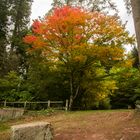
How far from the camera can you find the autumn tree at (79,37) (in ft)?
74.0

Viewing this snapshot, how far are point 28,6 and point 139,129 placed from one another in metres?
34.3

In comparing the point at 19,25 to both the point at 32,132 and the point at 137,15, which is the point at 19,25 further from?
the point at 137,15

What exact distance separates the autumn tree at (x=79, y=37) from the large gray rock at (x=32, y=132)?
13.1 m

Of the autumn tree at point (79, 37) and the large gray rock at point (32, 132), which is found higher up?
the autumn tree at point (79, 37)

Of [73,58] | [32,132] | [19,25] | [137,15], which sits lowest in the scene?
[32,132]

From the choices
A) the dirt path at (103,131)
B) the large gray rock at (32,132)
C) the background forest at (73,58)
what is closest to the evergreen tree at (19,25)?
the background forest at (73,58)

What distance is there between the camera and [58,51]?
76.4ft

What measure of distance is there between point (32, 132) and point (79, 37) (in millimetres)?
14483

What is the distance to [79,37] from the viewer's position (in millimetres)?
23172

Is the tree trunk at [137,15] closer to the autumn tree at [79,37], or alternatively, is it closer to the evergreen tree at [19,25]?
the autumn tree at [79,37]

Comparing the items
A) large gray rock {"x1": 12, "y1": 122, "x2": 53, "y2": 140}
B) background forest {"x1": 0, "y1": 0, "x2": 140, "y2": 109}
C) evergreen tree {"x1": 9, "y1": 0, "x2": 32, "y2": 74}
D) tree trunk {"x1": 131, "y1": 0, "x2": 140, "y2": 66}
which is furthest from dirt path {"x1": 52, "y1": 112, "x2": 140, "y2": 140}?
evergreen tree {"x1": 9, "y1": 0, "x2": 32, "y2": 74}

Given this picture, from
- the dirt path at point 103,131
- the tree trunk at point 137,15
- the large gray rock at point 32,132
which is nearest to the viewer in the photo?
the tree trunk at point 137,15

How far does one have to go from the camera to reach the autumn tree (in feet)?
74.0

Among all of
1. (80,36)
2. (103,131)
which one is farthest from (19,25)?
(103,131)
